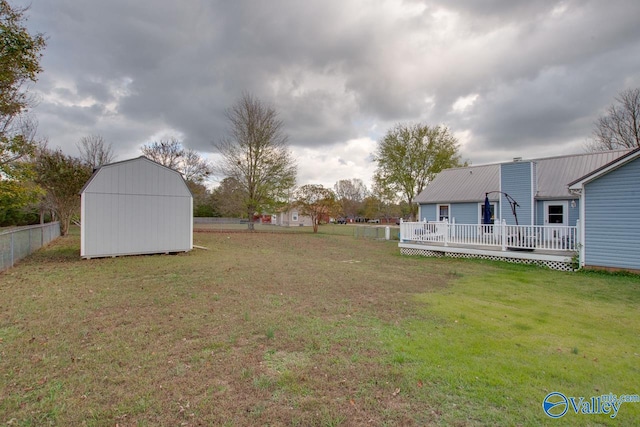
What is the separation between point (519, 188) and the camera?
47.3 feet

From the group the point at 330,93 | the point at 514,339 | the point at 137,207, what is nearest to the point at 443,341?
the point at 514,339

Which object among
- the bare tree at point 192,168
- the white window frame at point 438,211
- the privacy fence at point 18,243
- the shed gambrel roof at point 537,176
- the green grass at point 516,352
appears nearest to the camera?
the green grass at point 516,352

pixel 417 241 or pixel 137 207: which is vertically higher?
pixel 137 207

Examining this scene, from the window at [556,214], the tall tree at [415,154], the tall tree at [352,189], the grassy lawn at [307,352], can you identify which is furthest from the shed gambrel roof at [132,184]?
the tall tree at [352,189]

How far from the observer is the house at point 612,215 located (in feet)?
30.8

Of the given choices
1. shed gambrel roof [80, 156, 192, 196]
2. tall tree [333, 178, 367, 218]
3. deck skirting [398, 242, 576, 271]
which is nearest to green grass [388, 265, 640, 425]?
deck skirting [398, 242, 576, 271]

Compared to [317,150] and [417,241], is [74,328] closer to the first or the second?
[417,241]

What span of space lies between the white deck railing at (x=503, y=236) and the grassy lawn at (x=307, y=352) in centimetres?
408

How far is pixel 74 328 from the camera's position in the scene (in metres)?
4.47

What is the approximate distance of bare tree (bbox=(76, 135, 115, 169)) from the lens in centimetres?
2733

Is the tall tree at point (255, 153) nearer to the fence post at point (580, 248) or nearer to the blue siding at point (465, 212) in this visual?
the blue siding at point (465, 212)

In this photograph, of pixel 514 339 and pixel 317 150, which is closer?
pixel 514 339

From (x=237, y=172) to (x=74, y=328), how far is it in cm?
2399

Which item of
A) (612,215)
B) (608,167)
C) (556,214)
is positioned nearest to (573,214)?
→ (556,214)
